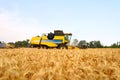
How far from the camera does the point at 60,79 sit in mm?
3109

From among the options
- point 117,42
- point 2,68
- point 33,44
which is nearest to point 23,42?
point 117,42

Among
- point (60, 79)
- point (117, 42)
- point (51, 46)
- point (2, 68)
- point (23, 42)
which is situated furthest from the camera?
point (23, 42)

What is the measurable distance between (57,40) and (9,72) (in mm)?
18513

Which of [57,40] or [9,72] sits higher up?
[57,40]

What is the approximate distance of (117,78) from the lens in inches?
132

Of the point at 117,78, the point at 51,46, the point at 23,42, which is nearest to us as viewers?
the point at 117,78

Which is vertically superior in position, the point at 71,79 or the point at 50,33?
the point at 50,33

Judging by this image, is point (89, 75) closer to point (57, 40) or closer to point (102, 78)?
point (102, 78)

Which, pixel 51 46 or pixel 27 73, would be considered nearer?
pixel 27 73

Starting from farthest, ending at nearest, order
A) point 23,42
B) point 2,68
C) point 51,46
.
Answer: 1. point 23,42
2. point 51,46
3. point 2,68

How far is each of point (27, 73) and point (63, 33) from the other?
19337 mm

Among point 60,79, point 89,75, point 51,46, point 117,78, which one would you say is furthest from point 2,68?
point 51,46

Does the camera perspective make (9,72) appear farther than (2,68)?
No

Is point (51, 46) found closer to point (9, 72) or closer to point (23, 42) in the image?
point (9, 72)
